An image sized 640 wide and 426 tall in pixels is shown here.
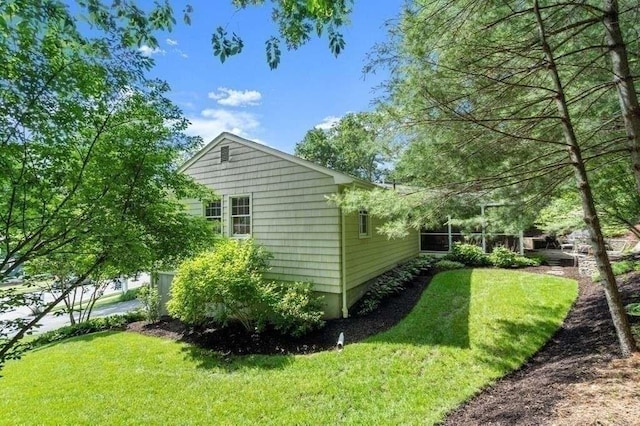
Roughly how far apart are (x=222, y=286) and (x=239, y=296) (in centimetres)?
41

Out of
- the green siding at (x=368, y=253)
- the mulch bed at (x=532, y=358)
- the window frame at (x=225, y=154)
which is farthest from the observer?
the window frame at (x=225, y=154)

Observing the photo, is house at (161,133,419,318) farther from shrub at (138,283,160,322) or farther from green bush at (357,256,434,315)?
shrub at (138,283,160,322)

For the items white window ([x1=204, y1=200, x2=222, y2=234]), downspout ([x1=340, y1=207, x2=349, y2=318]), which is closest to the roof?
downspout ([x1=340, y1=207, x2=349, y2=318])

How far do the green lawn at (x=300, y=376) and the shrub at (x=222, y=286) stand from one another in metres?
0.99

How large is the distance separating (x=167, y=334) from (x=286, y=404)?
4993 mm

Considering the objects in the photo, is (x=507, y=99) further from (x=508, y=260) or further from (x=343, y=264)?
(x=508, y=260)

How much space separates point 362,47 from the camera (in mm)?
4863

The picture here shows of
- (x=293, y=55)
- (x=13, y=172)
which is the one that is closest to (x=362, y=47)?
(x=293, y=55)

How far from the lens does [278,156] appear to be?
330 inches

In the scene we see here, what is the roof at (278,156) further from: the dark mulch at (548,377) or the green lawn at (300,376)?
the dark mulch at (548,377)

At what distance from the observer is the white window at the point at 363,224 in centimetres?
880

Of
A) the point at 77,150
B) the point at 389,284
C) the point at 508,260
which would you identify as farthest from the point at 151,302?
the point at 508,260

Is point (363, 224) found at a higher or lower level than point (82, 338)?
higher

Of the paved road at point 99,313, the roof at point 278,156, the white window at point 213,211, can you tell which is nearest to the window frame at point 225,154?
the roof at point 278,156
